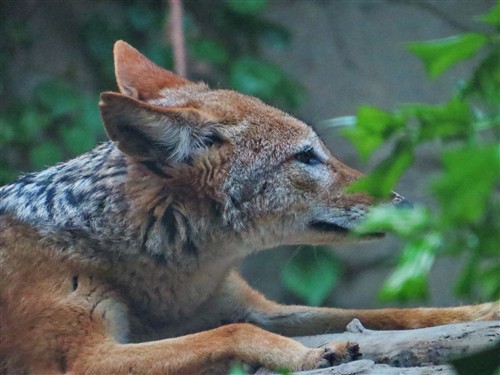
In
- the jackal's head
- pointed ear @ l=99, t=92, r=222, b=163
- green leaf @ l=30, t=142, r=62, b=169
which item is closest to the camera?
pointed ear @ l=99, t=92, r=222, b=163

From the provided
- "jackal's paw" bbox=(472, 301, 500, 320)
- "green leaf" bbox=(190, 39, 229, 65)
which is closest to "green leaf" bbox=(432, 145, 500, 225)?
"jackal's paw" bbox=(472, 301, 500, 320)

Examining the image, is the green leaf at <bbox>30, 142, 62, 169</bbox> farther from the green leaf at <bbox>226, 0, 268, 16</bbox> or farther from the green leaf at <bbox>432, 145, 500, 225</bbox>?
the green leaf at <bbox>432, 145, 500, 225</bbox>

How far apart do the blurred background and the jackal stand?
394 centimetres

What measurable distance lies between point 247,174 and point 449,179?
3.05 metres

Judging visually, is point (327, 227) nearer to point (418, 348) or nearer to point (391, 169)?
point (418, 348)

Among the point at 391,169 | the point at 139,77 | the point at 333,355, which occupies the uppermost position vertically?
the point at 139,77

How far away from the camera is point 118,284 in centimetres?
434

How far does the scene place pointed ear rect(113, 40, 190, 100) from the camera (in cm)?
489

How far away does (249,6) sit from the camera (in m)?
8.86

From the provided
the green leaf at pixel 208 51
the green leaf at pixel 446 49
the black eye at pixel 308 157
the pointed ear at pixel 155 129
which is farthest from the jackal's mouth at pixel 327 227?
the green leaf at pixel 208 51

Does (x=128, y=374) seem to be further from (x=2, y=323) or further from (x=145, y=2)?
(x=145, y=2)

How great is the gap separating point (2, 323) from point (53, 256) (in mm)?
372

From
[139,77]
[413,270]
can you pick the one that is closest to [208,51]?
[139,77]

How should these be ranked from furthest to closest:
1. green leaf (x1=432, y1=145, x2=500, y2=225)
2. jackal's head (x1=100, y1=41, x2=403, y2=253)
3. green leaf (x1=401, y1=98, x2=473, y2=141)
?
jackal's head (x1=100, y1=41, x2=403, y2=253) → green leaf (x1=401, y1=98, x2=473, y2=141) → green leaf (x1=432, y1=145, x2=500, y2=225)
